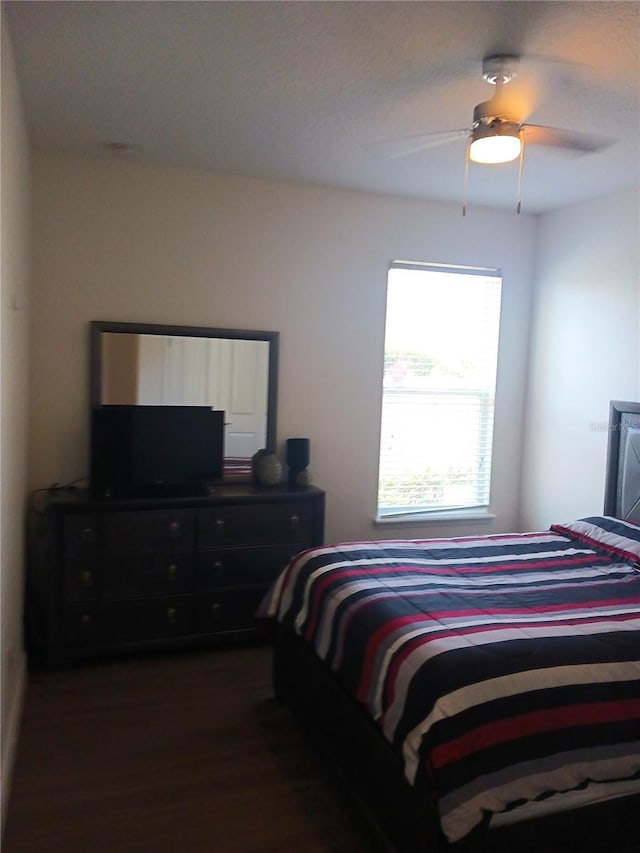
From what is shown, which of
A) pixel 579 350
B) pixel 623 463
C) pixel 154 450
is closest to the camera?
pixel 154 450

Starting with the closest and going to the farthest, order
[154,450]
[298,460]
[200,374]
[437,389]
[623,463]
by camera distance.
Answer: [154,450], [623,463], [200,374], [298,460], [437,389]

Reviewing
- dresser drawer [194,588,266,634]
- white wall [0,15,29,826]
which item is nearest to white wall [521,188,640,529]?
dresser drawer [194,588,266,634]

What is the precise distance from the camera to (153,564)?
11.9 ft

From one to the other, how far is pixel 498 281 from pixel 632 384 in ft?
3.95

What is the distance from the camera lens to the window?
4516mm

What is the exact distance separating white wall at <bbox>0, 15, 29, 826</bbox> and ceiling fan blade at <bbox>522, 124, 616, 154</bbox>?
70.3 inches

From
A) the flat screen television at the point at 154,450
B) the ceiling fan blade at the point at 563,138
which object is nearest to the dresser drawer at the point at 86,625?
the flat screen television at the point at 154,450

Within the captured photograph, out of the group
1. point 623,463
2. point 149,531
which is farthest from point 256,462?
point 623,463

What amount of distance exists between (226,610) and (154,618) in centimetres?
38

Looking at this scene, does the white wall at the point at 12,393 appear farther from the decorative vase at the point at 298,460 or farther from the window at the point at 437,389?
the window at the point at 437,389

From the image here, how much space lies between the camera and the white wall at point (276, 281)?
3791mm

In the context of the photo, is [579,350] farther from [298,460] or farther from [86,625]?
[86,625]

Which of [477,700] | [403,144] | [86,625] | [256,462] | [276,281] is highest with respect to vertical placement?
[403,144]

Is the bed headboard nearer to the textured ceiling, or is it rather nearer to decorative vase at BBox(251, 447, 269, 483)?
the textured ceiling
